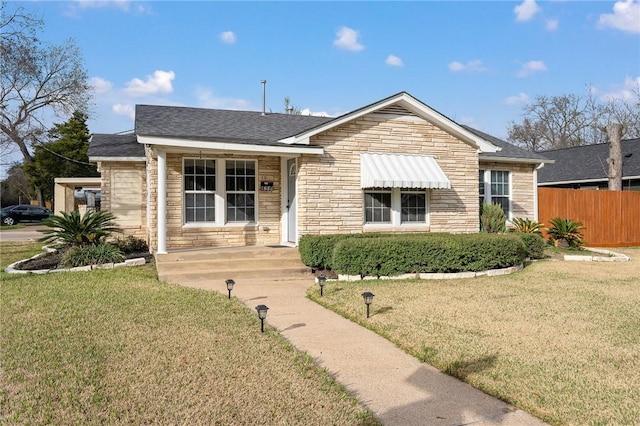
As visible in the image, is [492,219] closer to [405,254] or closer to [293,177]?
[405,254]

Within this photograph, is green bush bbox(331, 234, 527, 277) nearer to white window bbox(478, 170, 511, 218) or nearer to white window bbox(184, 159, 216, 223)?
white window bbox(184, 159, 216, 223)

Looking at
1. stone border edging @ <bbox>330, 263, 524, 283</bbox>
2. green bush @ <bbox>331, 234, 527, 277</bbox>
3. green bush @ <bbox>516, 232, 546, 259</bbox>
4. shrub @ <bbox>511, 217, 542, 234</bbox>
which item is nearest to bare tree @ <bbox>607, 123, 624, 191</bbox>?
shrub @ <bbox>511, 217, 542, 234</bbox>

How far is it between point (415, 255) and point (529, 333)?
4.41 m

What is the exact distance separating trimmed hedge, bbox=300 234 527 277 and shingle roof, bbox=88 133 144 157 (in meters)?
7.74

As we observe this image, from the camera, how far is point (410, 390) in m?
4.52

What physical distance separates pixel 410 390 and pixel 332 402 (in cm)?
83

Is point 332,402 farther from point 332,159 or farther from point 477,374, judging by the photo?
point 332,159

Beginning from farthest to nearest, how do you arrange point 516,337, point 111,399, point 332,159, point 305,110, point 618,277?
point 305,110
point 332,159
point 618,277
point 516,337
point 111,399

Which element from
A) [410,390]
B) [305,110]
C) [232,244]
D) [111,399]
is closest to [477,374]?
[410,390]

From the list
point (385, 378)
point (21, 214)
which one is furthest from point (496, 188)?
point (21, 214)

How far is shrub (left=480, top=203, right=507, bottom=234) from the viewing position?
15391 millimetres

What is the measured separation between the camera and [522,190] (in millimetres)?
17797

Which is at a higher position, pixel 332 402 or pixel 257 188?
pixel 257 188

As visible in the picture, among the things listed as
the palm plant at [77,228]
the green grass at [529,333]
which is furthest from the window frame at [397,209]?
the palm plant at [77,228]
